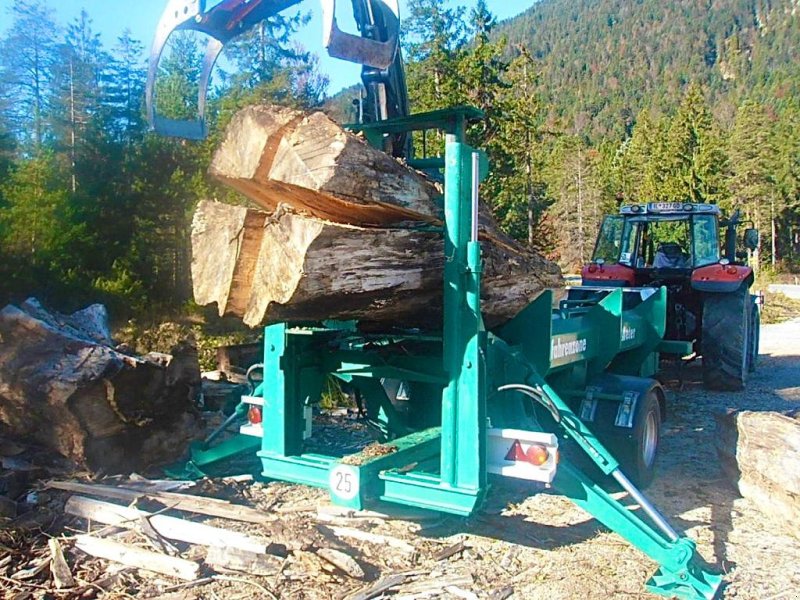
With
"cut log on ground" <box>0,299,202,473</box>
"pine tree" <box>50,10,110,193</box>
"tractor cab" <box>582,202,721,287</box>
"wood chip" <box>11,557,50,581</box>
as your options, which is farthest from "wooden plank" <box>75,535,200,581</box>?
"pine tree" <box>50,10,110,193</box>

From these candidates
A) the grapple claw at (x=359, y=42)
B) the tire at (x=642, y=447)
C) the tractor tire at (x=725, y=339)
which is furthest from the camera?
the tractor tire at (x=725, y=339)

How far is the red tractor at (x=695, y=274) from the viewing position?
9.77m

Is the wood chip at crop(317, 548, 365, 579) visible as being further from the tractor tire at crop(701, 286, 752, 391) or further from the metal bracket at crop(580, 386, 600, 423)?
the tractor tire at crop(701, 286, 752, 391)

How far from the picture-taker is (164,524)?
4.60 meters

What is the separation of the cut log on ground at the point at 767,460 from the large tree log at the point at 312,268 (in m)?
2.44

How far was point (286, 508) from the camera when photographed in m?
5.42

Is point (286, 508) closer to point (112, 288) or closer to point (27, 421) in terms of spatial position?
point (27, 421)

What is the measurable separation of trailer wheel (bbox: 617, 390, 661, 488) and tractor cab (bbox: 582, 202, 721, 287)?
4251 millimetres

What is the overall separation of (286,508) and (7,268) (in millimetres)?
7639

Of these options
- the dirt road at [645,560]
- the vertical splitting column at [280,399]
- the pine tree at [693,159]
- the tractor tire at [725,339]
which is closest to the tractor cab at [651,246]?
the tractor tire at [725,339]

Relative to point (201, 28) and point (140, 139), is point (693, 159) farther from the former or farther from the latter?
point (201, 28)

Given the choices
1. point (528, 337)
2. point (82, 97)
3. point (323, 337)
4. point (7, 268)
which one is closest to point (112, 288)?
point (7, 268)

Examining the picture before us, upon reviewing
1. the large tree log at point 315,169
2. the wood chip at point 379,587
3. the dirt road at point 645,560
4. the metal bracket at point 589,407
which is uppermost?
the large tree log at point 315,169

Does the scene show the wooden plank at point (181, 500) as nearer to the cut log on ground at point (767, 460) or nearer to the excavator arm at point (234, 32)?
the excavator arm at point (234, 32)
